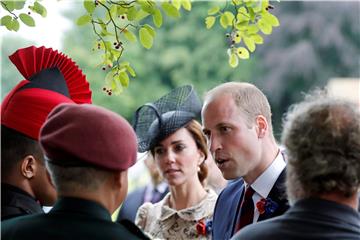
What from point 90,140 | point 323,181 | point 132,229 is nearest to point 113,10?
point 90,140

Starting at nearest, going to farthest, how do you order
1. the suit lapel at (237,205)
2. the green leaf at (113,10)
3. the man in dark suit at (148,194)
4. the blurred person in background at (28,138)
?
the blurred person in background at (28,138) < the green leaf at (113,10) < the suit lapel at (237,205) < the man in dark suit at (148,194)

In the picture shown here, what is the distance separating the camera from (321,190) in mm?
2834

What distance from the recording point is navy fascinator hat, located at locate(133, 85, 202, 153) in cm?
525

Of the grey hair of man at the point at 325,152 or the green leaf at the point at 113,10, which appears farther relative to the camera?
the green leaf at the point at 113,10

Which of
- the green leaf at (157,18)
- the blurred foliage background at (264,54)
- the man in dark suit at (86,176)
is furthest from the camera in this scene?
the blurred foliage background at (264,54)

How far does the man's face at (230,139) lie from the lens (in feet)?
13.3

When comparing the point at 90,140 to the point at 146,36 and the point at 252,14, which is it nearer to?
the point at 146,36

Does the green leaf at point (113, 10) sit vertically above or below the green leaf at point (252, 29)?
below

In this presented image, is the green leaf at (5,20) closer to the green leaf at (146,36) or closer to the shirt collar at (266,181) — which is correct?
the green leaf at (146,36)

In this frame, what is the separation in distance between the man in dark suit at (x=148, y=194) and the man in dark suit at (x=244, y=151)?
3.11 metres

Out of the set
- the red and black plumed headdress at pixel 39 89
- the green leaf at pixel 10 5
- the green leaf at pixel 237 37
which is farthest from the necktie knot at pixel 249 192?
the green leaf at pixel 10 5

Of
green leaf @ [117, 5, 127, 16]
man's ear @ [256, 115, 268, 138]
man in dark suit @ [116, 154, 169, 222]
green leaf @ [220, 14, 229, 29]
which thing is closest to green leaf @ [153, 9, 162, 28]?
green leaf @ [117, 5, 127, 16]

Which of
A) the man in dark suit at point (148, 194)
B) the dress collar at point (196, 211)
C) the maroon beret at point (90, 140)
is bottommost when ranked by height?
the man in dark suit at point (148, 194)

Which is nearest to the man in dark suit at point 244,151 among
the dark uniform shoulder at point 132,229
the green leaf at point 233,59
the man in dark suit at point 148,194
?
the green leaf at point 233,59
